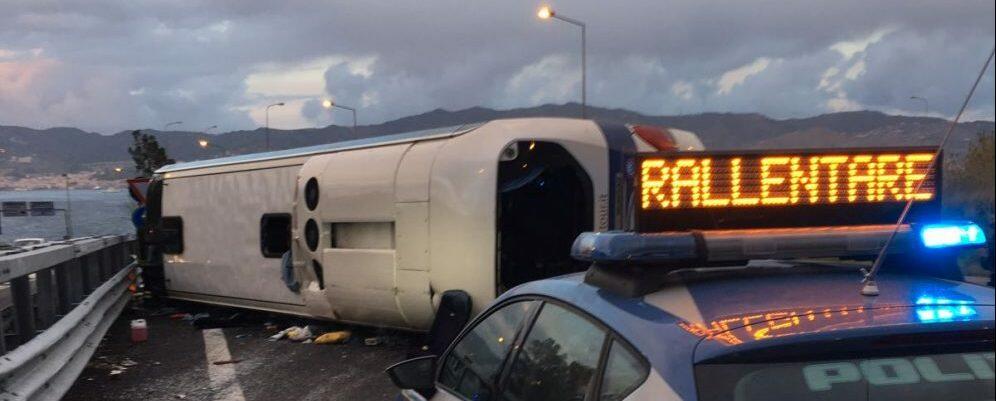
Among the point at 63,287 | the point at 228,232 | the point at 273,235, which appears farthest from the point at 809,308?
the point at 228,232

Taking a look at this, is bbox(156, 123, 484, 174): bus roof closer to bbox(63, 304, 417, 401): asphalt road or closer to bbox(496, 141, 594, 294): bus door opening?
bbox(496, 141, 594, 294): bus door opening

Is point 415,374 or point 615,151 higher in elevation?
point 615,151

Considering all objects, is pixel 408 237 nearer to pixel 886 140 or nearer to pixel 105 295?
pixel 105 295

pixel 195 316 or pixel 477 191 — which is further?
pixel 195 316

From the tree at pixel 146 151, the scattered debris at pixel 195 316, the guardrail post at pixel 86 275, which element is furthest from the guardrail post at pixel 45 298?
the tree at pixel 146 151

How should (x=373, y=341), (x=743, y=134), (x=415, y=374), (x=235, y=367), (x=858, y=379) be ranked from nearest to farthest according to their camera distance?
1. (x=858, y=379)
2. (x=415, y=374)
3. (x=743, y=134)
4. (x=235, y=367)
5. (x=373, y=341)

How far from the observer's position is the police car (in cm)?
208

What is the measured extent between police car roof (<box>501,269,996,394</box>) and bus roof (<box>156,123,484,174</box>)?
6.37 metres

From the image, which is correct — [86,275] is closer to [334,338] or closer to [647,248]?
[334,338]

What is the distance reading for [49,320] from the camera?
7863 mm

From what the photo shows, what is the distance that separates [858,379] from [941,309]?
36cm

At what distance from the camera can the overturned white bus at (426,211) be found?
8.51 m

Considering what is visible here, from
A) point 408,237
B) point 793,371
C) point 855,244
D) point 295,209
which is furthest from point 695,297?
point 295,209

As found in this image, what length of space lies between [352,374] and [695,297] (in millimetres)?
6961
